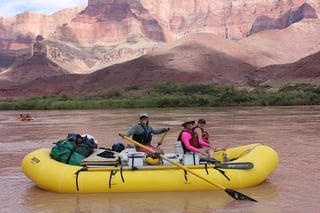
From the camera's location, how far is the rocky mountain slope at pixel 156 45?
89812mm

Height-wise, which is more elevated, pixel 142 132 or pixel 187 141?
pixel 142 132

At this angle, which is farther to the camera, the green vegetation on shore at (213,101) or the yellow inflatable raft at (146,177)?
the green vegetation on shore at (213,101)

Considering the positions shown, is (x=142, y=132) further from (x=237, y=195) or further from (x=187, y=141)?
(x=237, y=195)

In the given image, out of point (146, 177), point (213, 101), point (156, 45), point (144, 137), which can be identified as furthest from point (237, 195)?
point (156, 45)

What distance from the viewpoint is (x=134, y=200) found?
8.65 metres

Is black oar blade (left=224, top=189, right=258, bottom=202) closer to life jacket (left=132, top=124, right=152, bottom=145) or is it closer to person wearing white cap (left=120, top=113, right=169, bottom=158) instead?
person wearing white cap (left=120, top=113, right=169, bottom=158)

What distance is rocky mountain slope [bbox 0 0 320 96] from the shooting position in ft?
295

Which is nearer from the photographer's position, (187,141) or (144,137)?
(187,141)

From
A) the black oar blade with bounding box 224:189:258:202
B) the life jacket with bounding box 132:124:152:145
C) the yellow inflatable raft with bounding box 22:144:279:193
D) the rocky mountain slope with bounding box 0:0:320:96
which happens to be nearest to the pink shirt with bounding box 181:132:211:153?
the yellow inflatable raft with bounding box 22:144:279:193

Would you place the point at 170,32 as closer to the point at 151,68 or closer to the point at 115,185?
the point at 151,68

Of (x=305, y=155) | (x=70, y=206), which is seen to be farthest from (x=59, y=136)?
(x=70, y=206)

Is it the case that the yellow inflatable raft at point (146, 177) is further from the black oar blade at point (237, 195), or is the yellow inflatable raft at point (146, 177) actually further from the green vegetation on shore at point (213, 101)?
the green vegetation on shore at point (213, 101)

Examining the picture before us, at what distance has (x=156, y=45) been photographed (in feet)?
454

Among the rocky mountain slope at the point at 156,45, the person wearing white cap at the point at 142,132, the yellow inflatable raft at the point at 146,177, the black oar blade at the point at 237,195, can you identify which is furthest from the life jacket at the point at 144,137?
the rocky mountain slope at the point at 156,45
